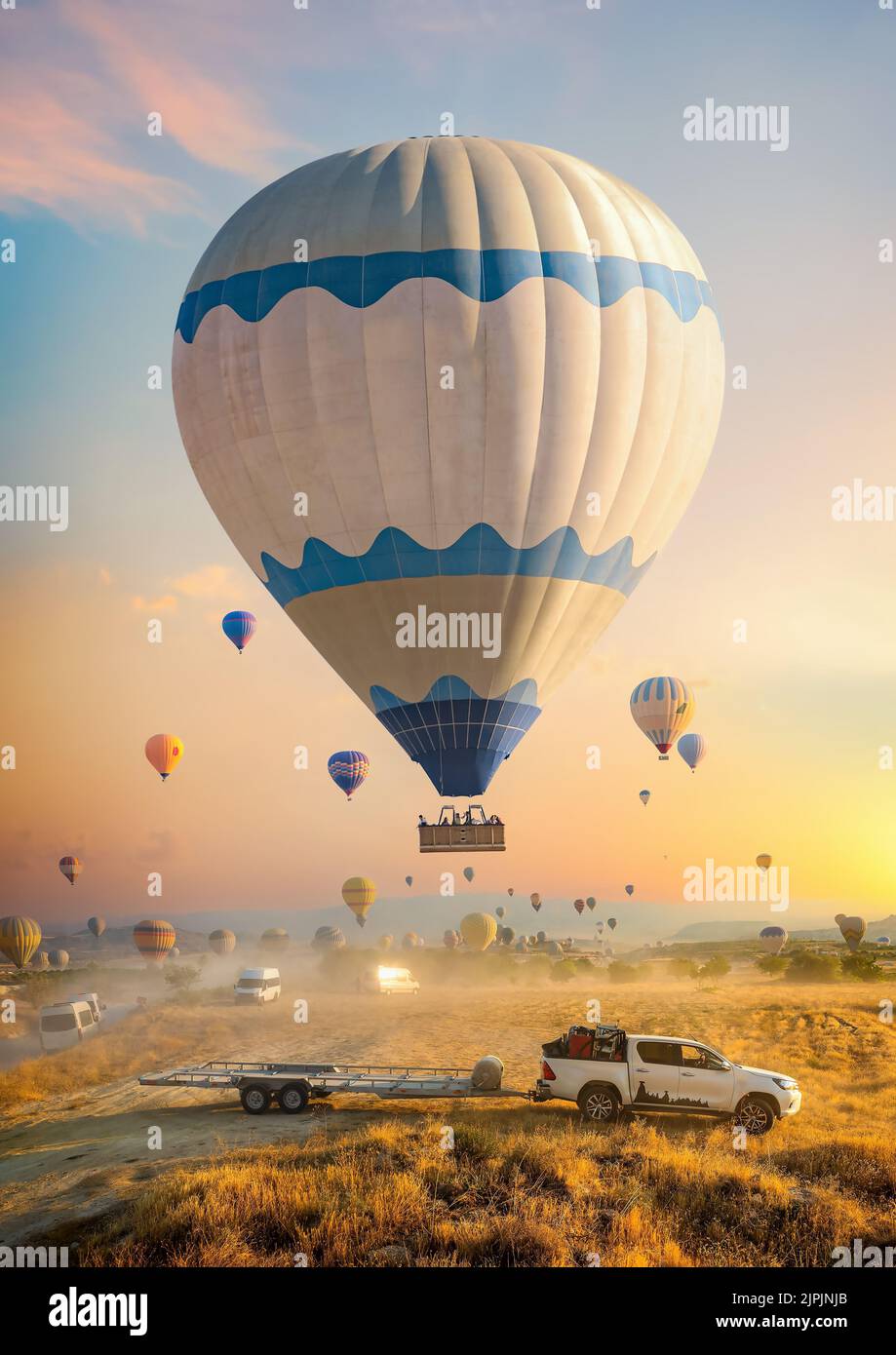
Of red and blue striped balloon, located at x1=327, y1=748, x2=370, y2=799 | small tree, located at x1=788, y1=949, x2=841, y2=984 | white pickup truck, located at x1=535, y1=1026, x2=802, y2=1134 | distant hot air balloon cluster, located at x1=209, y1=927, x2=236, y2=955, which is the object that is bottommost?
distant hot air balloon cluster, located at x1=209, y1=927, x2=236, y2=955

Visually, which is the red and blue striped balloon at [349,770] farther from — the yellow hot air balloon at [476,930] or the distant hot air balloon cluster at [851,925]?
the distant hot air balloon cluster at [851,925]

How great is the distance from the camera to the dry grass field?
11.9 m

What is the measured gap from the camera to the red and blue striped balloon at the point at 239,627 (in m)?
46.2

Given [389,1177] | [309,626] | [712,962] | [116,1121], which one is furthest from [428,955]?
A: [389,1177]

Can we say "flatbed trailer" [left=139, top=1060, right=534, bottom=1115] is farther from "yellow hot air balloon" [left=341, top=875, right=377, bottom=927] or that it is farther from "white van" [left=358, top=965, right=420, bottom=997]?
"yellow hot air balloon" [left=341, top=875, right=377, bottom=927]

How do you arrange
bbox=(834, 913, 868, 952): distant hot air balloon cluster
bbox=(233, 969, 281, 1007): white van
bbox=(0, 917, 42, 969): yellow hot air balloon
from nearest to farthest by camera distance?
bbox=(233, 969, 281, 1007): white van < bbox=(0, 917, 42, 969): yellow hot air balloon < bbox=(834, 913, 868, 952): distant hot air balloon cluster

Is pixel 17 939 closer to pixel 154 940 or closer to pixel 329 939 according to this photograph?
pixel 154 940

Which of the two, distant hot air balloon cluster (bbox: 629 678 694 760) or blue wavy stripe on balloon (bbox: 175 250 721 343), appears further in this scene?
distant hot air balloon cluster (bbox: 629 678 694 760)

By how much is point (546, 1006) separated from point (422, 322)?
2393 centimetres

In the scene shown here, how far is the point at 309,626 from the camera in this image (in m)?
26.5

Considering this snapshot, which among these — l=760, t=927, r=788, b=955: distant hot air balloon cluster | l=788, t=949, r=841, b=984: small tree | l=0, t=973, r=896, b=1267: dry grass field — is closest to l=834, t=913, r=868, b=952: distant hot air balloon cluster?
l=760, t=927, r=788, b=955: distant hot air balloon cluster

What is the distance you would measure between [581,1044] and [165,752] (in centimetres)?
4004

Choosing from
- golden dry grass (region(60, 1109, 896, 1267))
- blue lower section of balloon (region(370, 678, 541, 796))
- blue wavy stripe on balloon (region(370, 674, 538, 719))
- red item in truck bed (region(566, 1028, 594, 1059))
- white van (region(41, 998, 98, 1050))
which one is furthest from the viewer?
white van (region(41, 998, 98, 1050))

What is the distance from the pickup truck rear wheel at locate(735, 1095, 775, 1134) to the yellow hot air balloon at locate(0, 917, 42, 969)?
165 ft
